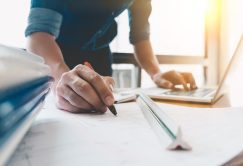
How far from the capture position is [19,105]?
0.22 m

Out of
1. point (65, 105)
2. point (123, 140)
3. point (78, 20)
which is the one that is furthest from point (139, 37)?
point (123, 140)

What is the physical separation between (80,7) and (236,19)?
1655mm

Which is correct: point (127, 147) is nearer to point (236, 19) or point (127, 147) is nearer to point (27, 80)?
point (27, 80)

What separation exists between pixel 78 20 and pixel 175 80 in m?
0.36

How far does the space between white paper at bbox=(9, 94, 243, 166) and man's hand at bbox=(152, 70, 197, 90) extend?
1.42ft

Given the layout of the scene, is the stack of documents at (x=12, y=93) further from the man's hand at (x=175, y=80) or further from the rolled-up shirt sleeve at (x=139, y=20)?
the rolled-up shirt sleeve at (x=139, y=20)

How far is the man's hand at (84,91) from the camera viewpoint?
0.45 m

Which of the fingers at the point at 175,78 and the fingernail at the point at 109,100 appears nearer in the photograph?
the fingernail at the point at 109,100

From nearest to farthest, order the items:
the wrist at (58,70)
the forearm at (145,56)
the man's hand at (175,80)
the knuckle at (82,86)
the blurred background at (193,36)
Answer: the knuckle at (82,86) → the wrist at (58,70) → the man's hand at (175,80) → the forearm at (145,56) → the blurred background at (193,36)

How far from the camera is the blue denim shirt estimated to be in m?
0.69

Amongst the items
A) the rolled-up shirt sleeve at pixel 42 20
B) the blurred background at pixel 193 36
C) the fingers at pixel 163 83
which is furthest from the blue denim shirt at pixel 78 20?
the blurred background at pixel 193 36

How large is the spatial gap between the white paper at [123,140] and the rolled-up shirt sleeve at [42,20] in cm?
30

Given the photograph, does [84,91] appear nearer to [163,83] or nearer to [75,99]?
[75,99]

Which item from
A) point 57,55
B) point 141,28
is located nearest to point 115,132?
point 57,55
